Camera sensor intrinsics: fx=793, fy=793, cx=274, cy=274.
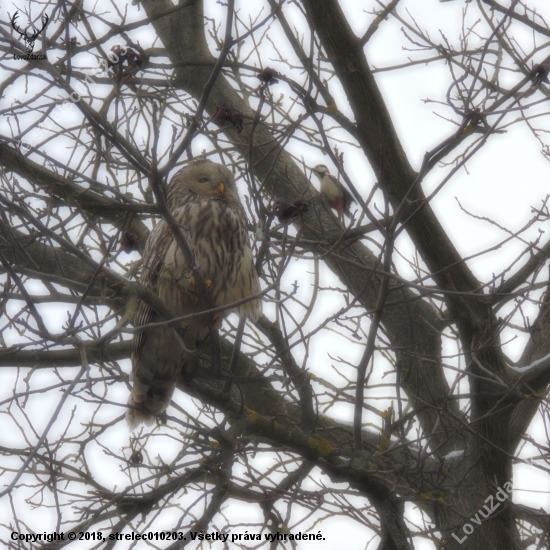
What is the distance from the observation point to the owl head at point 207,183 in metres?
5.18

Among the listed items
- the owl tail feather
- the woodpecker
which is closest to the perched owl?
the owl tail feather

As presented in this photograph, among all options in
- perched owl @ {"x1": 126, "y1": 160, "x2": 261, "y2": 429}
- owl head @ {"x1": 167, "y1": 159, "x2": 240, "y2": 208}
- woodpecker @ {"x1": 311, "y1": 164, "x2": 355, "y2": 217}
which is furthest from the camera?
woodpecker @ {"x1": 311, "y1": 164, "x2": 355, "y2": 217}

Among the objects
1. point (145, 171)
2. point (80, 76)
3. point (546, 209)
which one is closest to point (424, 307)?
point (546, 209)

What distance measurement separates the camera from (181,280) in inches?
178

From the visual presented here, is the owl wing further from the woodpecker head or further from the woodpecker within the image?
the woodpecker head

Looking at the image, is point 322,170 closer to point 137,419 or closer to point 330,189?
point 330,189

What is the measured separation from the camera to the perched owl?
4633 millimetres

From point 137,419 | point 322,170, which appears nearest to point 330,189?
point 322,170

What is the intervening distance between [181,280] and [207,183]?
1003mm

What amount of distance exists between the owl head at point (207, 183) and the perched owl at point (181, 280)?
8 cm

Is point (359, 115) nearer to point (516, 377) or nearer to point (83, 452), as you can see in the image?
point (516, 377)

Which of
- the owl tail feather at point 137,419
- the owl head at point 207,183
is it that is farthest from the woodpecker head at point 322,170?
the owl tail feather at point 137,419

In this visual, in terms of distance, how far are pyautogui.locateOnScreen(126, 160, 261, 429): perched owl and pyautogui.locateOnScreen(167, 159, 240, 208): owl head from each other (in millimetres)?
83

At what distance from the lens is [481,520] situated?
13.8 feet
